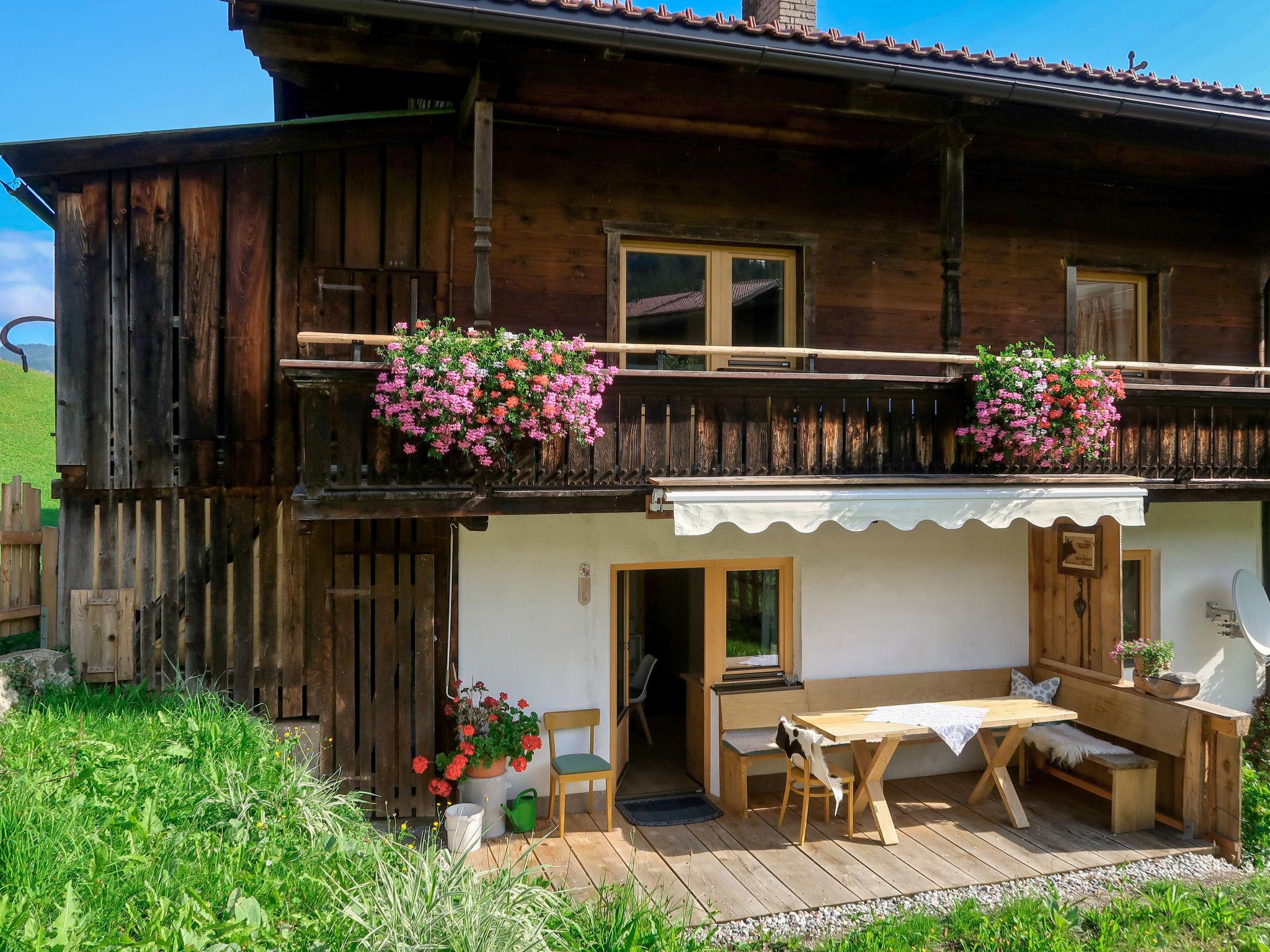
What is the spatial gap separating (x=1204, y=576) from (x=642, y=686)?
689 centimetres

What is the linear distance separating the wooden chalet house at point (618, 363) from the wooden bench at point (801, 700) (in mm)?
51

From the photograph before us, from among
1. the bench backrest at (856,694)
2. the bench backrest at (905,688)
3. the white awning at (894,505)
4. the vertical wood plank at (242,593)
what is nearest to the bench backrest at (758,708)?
the bench backrest at (856,694)

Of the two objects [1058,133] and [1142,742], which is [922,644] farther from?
[1058,133]

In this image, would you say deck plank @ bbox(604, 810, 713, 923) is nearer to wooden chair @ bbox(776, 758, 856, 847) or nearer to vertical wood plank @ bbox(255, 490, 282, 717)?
wooden chair @ bbox(776, 758, 856, 847)

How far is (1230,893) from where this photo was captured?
6859mm

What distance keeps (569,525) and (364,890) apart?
14.6 ft

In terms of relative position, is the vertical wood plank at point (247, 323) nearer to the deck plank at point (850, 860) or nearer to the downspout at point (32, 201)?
the downspout at point (32, 201)

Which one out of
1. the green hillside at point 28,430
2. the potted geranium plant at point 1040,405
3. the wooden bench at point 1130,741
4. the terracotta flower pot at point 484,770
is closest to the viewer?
the potted geranium plant at point 1040,405

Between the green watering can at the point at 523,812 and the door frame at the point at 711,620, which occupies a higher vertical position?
the door frame at the point at 711,620

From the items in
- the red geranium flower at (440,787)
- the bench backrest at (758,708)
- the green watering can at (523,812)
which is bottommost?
the green watering can at (523,812)

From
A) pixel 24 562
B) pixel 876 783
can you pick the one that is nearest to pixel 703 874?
pixel 876 783

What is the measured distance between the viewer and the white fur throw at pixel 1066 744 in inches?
333

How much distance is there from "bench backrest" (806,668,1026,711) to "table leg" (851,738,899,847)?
0.87 m

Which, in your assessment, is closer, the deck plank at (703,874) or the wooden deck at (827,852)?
the deck plank at (703,874)
